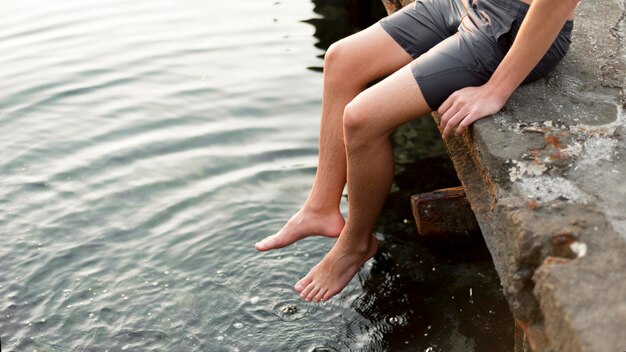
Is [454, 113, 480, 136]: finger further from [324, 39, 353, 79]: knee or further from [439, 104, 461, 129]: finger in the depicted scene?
[324, 39, 353, 79]: knee

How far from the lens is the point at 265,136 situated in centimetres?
570

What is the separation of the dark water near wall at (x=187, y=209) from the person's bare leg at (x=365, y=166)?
0.87 ft

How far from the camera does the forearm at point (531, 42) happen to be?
2777mm

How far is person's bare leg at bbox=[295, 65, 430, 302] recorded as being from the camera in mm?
3068

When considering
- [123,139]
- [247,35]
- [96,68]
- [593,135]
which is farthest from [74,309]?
[247,35]

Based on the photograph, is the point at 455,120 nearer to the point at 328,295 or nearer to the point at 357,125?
the point at 357,125

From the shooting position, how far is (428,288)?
4.08 metres

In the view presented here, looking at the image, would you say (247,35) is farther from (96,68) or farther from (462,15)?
(462,15)

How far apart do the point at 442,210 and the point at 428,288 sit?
47 cm

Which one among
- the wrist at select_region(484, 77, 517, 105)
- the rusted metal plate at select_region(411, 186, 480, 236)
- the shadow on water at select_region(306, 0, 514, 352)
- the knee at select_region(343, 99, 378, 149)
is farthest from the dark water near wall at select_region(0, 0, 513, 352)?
the wrist at select_region(484, 77, 517, 105)

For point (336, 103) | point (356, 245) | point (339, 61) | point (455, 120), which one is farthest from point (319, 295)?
point (455, 120)

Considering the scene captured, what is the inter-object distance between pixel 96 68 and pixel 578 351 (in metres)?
5.50

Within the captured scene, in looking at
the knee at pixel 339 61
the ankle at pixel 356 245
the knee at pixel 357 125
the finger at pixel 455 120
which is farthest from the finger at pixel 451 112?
the ankle at pixel 356 245

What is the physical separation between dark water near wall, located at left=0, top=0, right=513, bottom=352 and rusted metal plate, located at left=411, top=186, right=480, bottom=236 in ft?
1.22
